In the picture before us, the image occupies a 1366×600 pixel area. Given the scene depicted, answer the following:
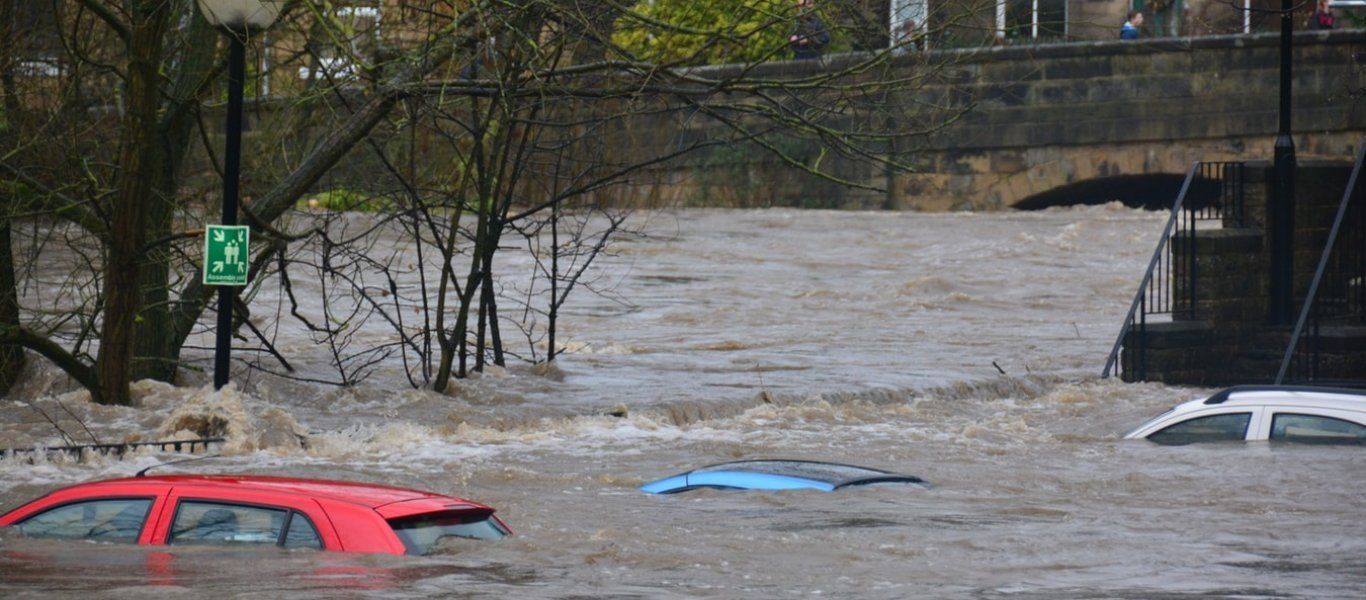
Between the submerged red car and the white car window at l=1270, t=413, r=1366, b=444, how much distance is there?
5989mm

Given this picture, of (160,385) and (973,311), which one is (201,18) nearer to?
(160,385)

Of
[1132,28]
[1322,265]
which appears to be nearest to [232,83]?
[1322,265]

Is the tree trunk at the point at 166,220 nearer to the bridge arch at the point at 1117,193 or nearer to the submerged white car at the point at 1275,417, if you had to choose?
the submerged white car at the point at 1275,417

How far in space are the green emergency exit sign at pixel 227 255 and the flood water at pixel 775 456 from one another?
1166mm

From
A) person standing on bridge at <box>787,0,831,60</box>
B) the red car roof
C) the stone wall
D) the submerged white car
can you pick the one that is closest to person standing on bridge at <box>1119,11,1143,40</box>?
the stone wall

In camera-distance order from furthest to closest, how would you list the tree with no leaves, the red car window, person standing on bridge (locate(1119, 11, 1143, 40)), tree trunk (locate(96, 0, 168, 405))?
person standing on bridge (locate(1119, 11, 1143, 40)) → the tree with no leaves → tree trunk (locate(96, 0, 168, 405)) → the red car window

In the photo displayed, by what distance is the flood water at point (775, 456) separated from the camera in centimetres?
818

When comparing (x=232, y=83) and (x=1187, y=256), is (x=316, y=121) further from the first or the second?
(x=1187, y=256)

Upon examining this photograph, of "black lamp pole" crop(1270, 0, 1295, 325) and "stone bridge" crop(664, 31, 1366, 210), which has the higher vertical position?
"stone bridge" crop(664, 31, 1366, 210)

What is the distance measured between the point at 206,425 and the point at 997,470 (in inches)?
229

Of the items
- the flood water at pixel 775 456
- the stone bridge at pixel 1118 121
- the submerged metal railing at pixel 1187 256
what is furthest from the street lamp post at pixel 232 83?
the stone bridge at pixel 1118 121

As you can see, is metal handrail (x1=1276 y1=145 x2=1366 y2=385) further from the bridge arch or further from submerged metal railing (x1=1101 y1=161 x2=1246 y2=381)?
the bridge arch

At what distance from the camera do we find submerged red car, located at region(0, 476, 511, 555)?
24.4 ft

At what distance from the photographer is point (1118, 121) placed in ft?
119
